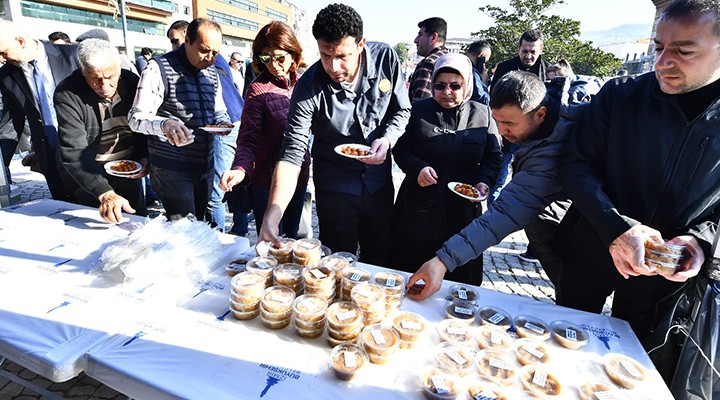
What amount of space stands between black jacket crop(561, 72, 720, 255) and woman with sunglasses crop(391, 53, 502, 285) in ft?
2.58

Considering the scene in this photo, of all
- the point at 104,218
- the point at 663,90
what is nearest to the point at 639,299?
the point at 663,90

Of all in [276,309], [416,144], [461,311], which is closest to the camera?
[276,309]

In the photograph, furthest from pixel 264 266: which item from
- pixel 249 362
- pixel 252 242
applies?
pixel 252 242

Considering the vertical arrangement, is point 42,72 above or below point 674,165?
above

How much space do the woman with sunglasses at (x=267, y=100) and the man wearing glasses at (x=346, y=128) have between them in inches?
16.6

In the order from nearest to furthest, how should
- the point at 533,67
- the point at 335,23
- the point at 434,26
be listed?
the point at 335,23 < the point at 434,26 < the point at 533,67

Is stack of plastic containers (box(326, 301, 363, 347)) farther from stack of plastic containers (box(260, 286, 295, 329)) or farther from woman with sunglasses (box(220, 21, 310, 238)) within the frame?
A: woman with sunglasses (box(220, 21, 310, 238))

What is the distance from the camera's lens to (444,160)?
2.65m

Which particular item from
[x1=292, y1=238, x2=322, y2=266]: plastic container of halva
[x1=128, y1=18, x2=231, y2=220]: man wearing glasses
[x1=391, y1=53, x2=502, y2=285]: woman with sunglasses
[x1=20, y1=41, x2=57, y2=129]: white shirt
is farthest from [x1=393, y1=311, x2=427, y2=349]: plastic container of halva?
[x1=20, y1=41, x2=57, y2=129]: white shirt

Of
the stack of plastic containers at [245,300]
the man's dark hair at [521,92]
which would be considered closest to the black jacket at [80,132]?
the stack of plastic containers at [245,300]

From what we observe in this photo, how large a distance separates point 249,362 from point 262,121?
1.87m

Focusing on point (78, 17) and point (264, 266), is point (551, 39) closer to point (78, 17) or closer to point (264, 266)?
point (264, 266)

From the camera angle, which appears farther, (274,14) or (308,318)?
(274,14)

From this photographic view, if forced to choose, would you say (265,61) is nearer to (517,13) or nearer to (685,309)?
(685,309)
